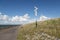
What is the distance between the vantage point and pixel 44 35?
25406mm

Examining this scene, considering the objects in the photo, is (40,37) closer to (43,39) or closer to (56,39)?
(43,39)

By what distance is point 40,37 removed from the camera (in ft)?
81.5

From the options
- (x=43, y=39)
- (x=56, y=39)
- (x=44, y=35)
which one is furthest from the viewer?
(x=44, y=35)

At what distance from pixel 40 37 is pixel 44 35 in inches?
37.6

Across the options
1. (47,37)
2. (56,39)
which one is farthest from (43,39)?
(56,39)

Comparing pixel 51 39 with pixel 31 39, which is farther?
pixel 31 39

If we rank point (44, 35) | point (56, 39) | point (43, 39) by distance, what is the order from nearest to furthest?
point (56, 39)
point (43, 39)
point (44, 35)

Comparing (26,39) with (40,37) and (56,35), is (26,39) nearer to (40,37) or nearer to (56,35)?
(40,37)

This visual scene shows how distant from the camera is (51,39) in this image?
76.4 feet

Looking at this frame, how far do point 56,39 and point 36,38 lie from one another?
382 centimetres

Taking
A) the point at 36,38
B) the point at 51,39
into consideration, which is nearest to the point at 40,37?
the point at 36,38

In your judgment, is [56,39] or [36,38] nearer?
[56,39]

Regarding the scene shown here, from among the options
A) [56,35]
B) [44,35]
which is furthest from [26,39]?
[56,35]

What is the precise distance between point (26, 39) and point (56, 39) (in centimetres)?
561
